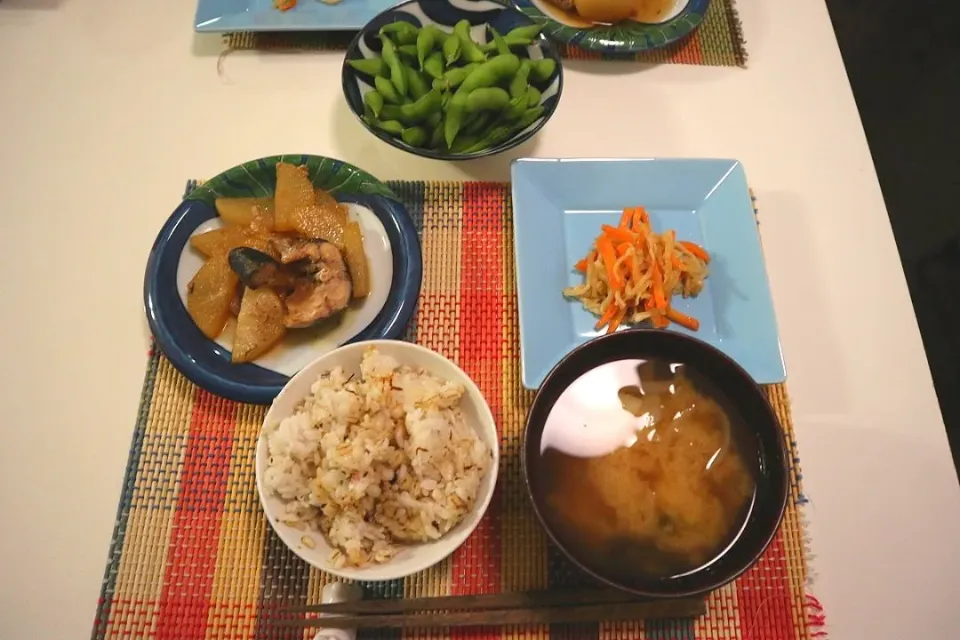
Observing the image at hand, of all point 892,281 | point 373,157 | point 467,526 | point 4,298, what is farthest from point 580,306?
point 4,298

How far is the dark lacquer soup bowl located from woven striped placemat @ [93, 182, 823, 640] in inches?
8.9

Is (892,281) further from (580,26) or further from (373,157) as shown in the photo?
(373,157)

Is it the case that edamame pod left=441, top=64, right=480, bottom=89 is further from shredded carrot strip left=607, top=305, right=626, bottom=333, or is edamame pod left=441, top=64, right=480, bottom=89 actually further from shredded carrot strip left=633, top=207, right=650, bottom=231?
shredded carrot strip left=607, top=305, right=626, bottom=333

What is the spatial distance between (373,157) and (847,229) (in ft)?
4.57

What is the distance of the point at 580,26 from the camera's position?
1873 mm

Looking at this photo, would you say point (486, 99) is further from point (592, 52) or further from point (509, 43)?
point (592, 52)

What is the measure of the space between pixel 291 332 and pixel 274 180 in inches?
16.2

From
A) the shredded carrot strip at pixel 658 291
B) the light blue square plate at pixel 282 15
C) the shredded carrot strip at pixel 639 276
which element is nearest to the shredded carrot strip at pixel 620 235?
the shredded carrot strip at pixel 639 276

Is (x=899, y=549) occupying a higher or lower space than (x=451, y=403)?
lower

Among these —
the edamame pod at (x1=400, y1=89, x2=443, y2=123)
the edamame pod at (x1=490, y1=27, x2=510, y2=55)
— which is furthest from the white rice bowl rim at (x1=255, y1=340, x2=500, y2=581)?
the edamame pod at (x1=490, y1=27, x2=510, y2=55)

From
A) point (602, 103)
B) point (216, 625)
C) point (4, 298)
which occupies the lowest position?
point (216, 625)

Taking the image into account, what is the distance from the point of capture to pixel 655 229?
64.7 inches

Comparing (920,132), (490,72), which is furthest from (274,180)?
(920,132)

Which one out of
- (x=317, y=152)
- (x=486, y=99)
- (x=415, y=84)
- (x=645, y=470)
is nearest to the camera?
(x=645, y=470)
